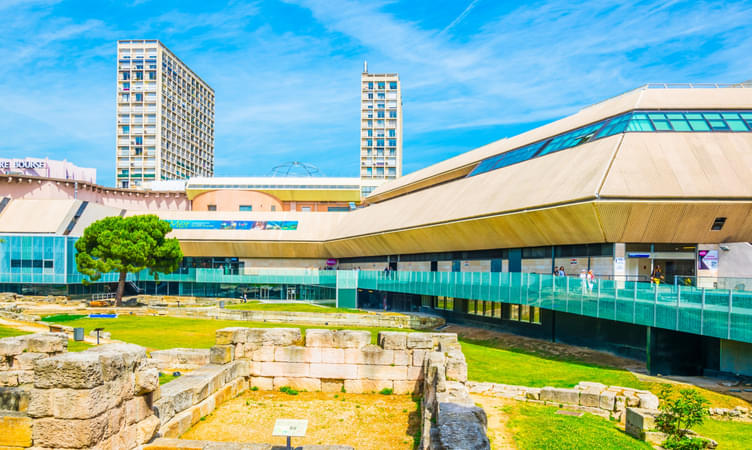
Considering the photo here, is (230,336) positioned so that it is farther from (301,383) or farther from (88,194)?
(88,194)

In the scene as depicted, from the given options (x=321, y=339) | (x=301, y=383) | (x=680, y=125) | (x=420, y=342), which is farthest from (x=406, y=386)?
(x=680, y=125)

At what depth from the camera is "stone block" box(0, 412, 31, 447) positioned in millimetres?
9039

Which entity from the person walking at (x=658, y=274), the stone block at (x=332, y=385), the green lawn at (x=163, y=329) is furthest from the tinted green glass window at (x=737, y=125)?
the stone block at (x=332, y=385)

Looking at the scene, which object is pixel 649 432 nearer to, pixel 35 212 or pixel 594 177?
pixel 594 177

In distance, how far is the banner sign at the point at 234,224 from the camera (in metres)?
66.8

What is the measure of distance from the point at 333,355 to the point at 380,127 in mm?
107216

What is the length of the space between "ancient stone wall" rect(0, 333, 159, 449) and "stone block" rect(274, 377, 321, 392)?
8624 millimetres

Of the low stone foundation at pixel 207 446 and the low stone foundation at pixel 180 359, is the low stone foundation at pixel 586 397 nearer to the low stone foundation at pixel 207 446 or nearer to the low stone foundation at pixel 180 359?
the low stone foundation at pixel 207 446

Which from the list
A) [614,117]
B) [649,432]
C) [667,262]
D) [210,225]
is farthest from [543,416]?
[210,225]

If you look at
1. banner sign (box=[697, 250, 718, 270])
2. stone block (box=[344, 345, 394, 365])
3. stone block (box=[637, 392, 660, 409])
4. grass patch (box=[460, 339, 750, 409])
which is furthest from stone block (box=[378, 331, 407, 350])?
banner sign (box=[697, 250, 718, 270])

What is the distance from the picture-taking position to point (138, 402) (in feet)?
33.5

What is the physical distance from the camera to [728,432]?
15.7 meters

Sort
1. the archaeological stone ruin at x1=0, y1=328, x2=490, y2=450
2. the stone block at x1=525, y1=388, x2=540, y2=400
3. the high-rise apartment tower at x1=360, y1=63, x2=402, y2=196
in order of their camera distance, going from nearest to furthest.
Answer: the archaeological stone ruin at x1=0, y1=328, x2=490, y2=450 < the stone block at x1=525, y1=388, x2=540, y2=400 < the high-rise apartment tower at x1=360, y1=63, x2=402, y2=196

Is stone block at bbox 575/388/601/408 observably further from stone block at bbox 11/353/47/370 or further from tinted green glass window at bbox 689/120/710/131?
tinted green glass window at bbox 689/120/710/131
